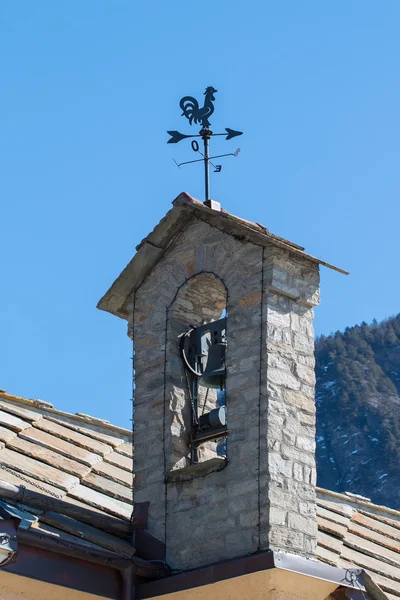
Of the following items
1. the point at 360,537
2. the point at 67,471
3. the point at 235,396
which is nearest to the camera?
the point at 235,396

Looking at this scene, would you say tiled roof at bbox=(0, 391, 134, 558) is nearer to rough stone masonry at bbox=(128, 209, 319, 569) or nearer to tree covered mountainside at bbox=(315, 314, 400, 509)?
rough stone masonry at bbox=(128, 209, 319, 569)

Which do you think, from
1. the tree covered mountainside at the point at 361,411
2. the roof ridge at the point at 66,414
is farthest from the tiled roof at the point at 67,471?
the tree covered mountainside at the point at 361,411

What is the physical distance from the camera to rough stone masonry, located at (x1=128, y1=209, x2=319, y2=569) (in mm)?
10539

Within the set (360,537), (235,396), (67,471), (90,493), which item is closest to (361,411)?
(360,537)

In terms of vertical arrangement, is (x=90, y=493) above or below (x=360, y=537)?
below

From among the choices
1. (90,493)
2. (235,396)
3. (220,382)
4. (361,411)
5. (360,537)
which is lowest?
(90,493)

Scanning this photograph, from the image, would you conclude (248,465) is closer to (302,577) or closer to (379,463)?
(302,577)

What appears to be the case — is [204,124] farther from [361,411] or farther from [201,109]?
[361,411]

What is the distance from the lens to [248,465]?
10.6 metres

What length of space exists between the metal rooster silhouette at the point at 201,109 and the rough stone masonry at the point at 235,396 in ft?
2.44

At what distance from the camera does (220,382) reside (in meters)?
11.5

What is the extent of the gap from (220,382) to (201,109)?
6.98 ft

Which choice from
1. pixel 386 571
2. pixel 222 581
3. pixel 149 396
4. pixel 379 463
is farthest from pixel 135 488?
pixel 379 463

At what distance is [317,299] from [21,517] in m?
2.80
